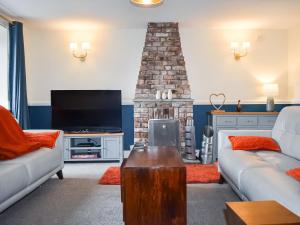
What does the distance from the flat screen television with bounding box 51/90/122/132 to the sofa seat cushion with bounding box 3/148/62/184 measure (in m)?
1.40

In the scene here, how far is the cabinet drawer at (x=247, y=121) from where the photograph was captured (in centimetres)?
475

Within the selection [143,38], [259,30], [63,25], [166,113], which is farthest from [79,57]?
[259,30]

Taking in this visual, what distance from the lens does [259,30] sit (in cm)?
520

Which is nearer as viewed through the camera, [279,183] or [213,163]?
[279,183]

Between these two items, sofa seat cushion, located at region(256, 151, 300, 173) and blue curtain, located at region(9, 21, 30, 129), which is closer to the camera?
sofa seat cushion, located at region(256, 151, 300, 173)

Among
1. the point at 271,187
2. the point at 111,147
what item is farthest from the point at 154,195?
the point at 111,147

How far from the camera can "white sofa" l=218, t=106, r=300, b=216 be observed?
69.7 inches

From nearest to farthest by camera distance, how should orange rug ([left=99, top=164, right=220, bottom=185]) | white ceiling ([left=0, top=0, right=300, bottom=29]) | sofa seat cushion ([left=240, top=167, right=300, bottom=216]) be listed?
sofa seat cushion ([left=240, top=167, right=300, bottom=216]) → orange rug ([left=99, top=164, right=220, bottom=185]) → white ceiling ([left=0, top=0, right=300, bottom=29])

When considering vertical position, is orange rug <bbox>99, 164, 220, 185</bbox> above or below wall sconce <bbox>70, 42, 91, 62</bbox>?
below

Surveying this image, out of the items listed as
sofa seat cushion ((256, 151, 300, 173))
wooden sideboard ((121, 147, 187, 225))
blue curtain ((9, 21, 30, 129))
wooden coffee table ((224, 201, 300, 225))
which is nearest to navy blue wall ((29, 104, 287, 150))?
blue curtain ((9, 21, 30, 129))

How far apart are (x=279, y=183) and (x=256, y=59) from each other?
383 cm

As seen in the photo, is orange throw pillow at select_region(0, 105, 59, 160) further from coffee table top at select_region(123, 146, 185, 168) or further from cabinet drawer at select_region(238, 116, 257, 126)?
cabinet drawer at select_region(238, 116, 257, 126)

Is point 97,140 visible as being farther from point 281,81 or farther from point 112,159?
point 281,81

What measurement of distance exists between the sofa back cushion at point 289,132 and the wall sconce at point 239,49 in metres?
2.08
